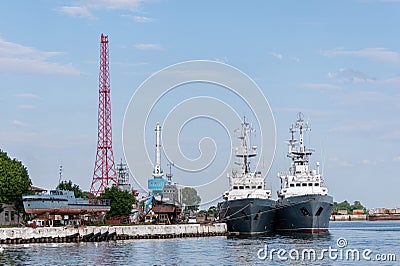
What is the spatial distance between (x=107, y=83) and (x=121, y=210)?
1083 inches

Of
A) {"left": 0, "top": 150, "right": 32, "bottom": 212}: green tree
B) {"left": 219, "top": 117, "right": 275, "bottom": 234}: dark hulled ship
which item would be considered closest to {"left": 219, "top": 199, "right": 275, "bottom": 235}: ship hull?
{"left": 219, "top": 117, "right": 275, "bottom": 234}: dark hulled ship

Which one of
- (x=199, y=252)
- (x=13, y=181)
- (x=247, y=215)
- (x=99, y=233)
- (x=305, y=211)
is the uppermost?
(x=13, y=181)

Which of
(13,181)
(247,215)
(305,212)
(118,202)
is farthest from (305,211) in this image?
(13,181)

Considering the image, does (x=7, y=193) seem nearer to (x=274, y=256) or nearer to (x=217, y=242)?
(x=217, y=242)

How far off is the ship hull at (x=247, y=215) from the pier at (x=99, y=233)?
11.8 ft

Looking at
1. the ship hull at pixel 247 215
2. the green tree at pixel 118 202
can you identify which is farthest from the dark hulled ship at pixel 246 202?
the green tree at pixel 118 202

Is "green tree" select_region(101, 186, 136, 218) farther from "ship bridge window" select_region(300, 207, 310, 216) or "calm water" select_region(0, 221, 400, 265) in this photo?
"ship bridge window" select_region(300, 207, 310, 216)

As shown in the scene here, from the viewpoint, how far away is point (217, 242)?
116 m

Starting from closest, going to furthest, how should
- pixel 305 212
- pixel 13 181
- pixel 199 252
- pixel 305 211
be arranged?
pixel 199 252
pixel 13 181
pixel 305 211
pixel 305 212

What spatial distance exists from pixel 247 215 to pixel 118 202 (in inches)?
1375

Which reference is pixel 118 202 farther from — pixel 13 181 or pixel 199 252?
pixel 199 252

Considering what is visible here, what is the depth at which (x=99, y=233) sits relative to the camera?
375ft

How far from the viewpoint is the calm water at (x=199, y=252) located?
82312mm

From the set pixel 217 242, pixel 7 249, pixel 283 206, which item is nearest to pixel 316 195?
pixel 283 206
